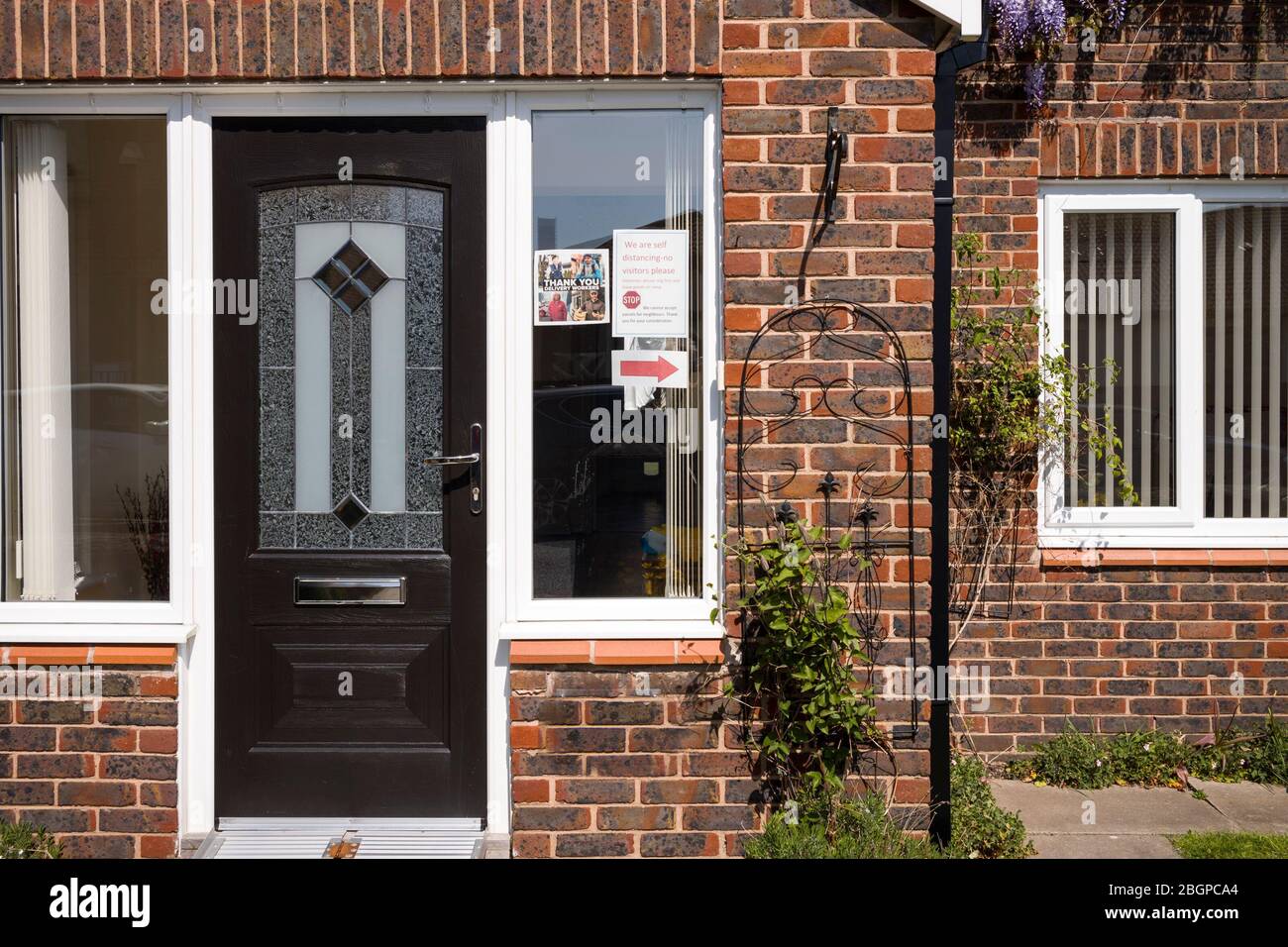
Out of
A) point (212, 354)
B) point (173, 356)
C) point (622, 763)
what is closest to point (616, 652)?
point (622, 763)

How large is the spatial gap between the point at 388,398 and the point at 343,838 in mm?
1661

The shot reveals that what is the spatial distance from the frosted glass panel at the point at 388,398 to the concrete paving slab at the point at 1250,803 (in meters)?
3.75

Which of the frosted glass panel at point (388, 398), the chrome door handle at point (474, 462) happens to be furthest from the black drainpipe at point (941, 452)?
the frosted glass panel at point (388, 398)

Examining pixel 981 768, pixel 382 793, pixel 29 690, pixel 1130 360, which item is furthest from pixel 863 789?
pixel 29 690

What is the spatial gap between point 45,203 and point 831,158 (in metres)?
3.03

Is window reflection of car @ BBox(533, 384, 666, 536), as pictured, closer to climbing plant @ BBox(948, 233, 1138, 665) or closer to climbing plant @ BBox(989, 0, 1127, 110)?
climbing plant @ BBox(948, 233, 1138, 665)

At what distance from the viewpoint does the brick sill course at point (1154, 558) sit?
17.1 ft

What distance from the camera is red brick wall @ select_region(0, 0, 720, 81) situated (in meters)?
3.93

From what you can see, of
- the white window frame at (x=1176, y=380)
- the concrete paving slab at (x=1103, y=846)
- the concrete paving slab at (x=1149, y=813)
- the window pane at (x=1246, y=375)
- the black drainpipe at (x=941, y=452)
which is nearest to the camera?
the black drainpipe at (x=941, y=452)

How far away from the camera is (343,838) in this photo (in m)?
4.08

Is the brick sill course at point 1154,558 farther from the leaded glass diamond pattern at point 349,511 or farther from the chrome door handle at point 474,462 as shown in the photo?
the leaded glass diamond pattern at point 349,511

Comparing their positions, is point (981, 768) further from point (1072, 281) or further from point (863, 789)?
point (1072, 281)

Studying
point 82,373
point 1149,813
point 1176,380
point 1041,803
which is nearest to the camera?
point 82,373

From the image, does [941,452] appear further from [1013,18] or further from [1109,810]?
[1013,18]
